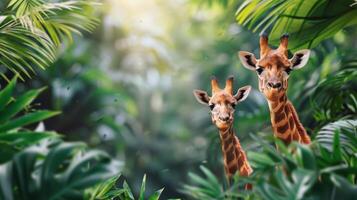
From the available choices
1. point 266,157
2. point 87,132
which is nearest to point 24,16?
point 266,157

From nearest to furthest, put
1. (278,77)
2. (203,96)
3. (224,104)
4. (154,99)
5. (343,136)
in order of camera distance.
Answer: (278,77)
(224,104)
(203,96)
(343,136)
(154,99)

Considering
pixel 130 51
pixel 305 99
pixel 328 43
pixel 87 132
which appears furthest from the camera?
pixel 130 51

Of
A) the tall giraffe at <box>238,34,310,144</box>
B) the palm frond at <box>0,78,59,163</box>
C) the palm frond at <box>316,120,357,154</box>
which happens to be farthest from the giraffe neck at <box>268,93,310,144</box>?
the palm frond at <box>0,78,59,163</box>

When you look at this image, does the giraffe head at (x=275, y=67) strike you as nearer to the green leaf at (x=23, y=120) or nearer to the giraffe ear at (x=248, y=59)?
the giraffe ear at (x=248, y=59)

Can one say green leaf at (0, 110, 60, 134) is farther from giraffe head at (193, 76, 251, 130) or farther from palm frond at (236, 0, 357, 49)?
palm frond at (236, 0, 357, 49)

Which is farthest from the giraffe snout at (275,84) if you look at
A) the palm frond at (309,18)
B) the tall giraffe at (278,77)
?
the palm frond at (309,18)

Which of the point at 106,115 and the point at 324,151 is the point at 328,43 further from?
the point at 324,151

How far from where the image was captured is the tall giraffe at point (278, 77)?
2.55 m

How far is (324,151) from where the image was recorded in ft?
7.14

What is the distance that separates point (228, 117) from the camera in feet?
8.75

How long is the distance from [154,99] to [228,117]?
7.87 m

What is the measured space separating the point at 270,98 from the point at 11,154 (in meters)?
1.10

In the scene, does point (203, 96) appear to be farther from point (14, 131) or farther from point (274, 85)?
point (14, 131)

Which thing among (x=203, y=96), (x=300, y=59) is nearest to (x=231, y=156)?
(x=203, y=96)
